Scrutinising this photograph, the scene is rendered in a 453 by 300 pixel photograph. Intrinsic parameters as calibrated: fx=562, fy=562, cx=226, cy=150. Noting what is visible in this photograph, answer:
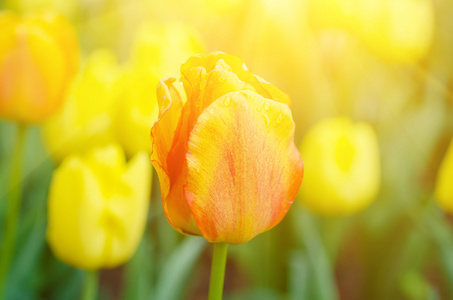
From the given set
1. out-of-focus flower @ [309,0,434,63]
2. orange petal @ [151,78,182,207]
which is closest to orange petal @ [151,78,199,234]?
orange petal @ [151,78,182,207]

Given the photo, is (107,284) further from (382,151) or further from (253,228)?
(253,228)

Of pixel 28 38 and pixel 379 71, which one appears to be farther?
pixel 379 71

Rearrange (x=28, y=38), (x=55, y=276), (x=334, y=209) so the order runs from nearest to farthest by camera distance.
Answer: (x=28, y=38), (x=334, y=209), (x=55, y=276)

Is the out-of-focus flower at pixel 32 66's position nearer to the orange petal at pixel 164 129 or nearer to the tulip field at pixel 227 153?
the tulip field at pixel 227 153

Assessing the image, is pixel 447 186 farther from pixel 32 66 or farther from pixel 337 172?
pixel 32 66

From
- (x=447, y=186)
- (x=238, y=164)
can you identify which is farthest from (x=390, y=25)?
(x=238, y=164)

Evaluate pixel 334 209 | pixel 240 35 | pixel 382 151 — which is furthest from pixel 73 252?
pixel 240 35
